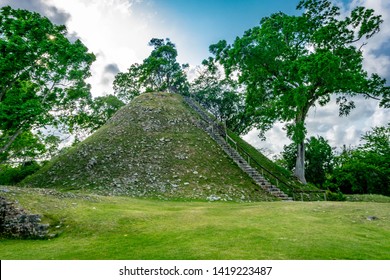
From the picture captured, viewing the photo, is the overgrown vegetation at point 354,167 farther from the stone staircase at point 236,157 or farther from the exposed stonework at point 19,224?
the exposed stonework at point 19,224

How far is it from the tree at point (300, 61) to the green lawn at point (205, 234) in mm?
16208

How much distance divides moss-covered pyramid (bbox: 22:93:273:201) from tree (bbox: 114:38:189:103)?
18.4 m

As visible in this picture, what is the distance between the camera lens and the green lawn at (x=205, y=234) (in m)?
7.27

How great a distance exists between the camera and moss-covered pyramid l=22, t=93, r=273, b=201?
76.9ft

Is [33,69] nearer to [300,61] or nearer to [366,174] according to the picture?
[300,61]

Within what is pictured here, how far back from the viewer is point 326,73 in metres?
25.9

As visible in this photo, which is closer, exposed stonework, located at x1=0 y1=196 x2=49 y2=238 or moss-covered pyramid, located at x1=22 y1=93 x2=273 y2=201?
exposed stonework, located at x1=0 y1=196 x2=49 y2=238

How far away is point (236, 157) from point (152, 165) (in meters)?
9.05

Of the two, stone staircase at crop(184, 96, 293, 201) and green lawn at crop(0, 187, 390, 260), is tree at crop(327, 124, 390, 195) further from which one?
green lawn at crop(0, 187, 390, 260)

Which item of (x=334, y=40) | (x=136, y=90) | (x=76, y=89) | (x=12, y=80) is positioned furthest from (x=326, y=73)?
(x=136, y=90)

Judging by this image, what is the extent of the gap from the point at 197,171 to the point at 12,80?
16248 millimetres

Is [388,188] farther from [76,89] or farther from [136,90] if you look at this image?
[136,90]

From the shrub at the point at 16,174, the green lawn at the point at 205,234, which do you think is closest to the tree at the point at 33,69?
the green lawn at the point at 205,234

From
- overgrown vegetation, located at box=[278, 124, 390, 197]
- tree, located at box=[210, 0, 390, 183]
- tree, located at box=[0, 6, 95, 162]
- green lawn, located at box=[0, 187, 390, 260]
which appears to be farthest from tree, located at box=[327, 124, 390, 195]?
tree, located at box=[0, 6, 95, 162]
